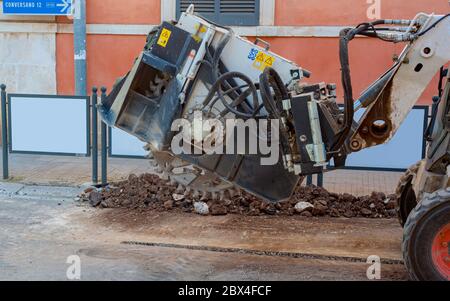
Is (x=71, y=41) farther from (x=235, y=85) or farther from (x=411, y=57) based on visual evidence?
(x=411, y=57)

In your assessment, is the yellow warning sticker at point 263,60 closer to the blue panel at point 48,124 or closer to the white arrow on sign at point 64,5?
the blue panel at point 48,124

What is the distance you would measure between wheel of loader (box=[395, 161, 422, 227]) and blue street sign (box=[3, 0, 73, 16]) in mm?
7329

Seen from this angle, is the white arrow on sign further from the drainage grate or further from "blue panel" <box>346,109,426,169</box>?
the drainage grate

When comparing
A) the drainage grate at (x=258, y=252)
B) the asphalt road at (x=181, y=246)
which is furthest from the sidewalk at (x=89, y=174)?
the drainage grate at (x=258, y=252)

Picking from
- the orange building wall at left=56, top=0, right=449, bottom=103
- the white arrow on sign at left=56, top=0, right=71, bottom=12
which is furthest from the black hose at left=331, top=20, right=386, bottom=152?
the white arrow on sign at left=56, top=0, right=71, bottom=12

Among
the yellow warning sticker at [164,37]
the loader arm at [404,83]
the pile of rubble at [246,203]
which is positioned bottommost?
the pile of rubble at [246,203]

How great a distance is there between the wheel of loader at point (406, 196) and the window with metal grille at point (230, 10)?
5.51 m

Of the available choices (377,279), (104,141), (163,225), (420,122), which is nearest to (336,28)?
(420,122)

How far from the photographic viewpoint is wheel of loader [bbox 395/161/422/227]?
571cm

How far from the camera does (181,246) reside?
5.85 metres

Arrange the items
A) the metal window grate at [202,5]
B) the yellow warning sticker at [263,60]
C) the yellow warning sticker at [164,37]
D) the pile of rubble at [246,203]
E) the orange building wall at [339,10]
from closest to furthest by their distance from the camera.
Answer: the yellow warning sticker at [263,60], the yellow warning sticker at [164,37], the pile of rubble at [246,203], the orange building wall at [339,10], the metal window grate at [202,5]

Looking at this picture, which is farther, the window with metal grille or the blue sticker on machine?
the window with metal grille

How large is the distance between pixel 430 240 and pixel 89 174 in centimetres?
577

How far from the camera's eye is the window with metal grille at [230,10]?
34.7 ft
